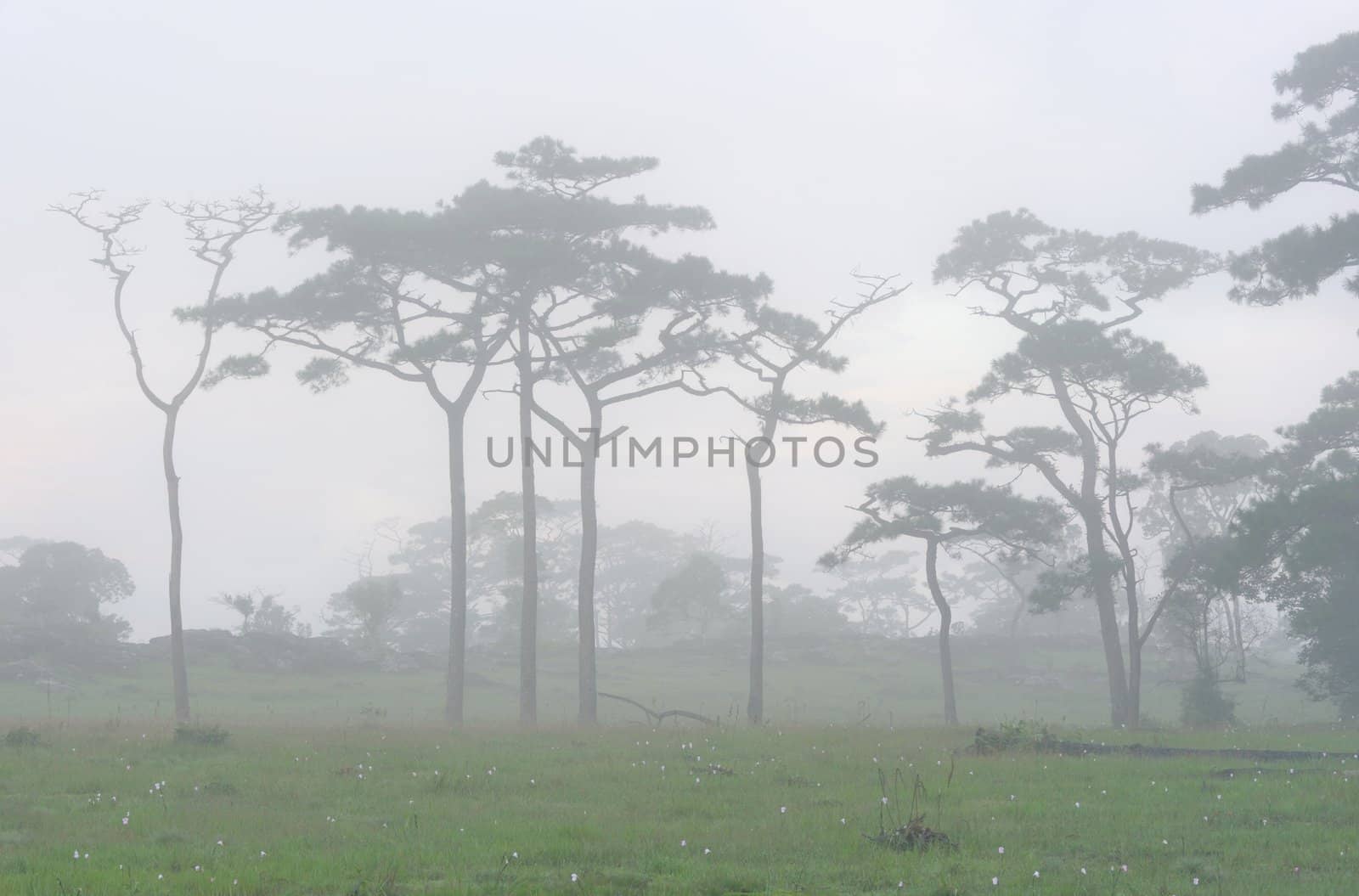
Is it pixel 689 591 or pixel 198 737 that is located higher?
pixel 689 591

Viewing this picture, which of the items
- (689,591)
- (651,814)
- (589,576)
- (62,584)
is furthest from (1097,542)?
(62,584)

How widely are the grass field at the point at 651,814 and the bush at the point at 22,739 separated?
204 millimetres

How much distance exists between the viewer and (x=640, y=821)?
35.1 feet

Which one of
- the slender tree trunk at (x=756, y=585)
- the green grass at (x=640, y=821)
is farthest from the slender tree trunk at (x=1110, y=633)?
the green grass at (x=640, y=821)

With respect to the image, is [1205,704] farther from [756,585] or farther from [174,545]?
[174,545]

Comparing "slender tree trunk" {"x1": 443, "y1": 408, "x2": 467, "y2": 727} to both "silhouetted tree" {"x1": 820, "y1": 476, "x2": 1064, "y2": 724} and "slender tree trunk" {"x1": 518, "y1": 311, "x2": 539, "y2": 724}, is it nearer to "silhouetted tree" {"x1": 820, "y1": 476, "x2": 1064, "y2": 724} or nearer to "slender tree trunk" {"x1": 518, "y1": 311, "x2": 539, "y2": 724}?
"slender tree trunk" {"x1": 518, "y1": 311, "x2": 539, "y2": 724}

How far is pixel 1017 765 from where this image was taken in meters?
14.5

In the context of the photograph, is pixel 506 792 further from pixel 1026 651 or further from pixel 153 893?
pixel 1026 651

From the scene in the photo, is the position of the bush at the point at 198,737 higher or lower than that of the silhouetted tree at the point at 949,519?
lower

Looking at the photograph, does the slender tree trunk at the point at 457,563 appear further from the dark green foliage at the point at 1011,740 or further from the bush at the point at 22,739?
the dark green foliage at the point at 1011,740

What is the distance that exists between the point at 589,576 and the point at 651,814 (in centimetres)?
1992

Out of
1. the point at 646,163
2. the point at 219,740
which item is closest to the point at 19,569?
the point at 646,163

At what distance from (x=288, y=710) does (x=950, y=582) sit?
8263cm

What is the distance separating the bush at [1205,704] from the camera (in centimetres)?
2789
